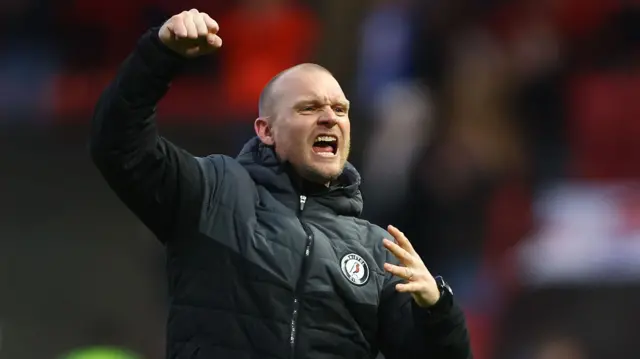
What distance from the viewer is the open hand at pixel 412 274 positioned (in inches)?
102

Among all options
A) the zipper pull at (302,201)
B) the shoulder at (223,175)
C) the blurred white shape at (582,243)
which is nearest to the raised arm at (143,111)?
the shoulder at (223,175)

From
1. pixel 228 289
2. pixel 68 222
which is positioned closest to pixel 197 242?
pixel 228 289

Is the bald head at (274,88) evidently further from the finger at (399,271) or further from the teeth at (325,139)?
the finger at (399,271)

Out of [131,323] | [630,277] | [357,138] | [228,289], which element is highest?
[228,289]

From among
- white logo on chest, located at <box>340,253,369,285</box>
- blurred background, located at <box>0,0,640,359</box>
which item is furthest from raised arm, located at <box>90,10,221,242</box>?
blurred background, located at <box>0,0,640,359</box>

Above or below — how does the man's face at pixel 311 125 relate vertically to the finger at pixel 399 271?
above

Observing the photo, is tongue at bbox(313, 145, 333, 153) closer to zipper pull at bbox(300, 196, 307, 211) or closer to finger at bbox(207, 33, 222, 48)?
zipper pull at bbox(300, 196, 307, 211)

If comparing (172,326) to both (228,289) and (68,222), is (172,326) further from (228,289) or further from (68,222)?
(68,222)

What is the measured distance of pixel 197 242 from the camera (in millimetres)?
2658

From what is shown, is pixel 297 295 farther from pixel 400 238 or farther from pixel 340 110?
pixel 340 110

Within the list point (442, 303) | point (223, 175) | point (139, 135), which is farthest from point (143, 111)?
point (442, 303)

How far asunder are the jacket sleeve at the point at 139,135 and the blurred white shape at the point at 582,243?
3.05 metres

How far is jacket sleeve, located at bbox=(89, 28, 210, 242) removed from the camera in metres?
2.49

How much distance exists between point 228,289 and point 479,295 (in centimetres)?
291
